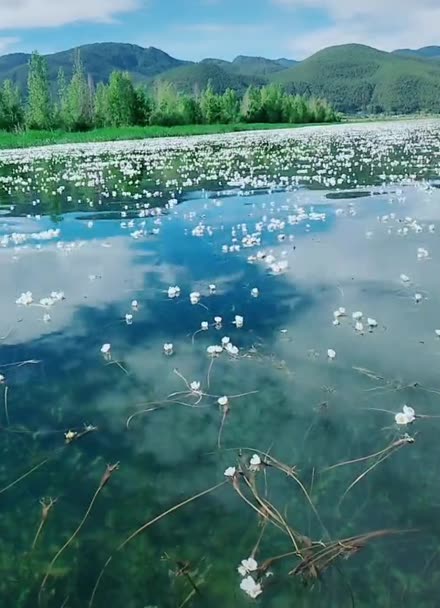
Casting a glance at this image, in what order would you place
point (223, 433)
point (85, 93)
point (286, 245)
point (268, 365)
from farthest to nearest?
point (85, 93)
point (286, 245)
point (268, 365)
point (223, 433)

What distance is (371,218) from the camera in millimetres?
12734

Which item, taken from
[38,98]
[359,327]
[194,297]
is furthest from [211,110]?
[359,327]

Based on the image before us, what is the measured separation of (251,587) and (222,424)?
1.75 metres

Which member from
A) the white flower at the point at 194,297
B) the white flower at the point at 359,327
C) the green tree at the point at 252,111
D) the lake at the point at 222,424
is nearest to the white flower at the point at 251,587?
the lake at the point at 222,424

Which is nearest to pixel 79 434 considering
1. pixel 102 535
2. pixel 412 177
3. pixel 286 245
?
pixel 102 535

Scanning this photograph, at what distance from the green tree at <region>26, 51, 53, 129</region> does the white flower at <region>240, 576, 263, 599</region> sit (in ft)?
271

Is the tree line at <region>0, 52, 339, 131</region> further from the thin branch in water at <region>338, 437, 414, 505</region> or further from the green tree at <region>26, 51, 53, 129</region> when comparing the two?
the thin branch in water at <region>338, 437, 414, 505</region>

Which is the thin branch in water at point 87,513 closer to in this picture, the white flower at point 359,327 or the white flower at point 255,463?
the white flower at point 255,463

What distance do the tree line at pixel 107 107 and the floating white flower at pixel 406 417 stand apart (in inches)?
2996

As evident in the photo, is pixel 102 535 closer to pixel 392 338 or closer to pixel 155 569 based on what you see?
pixel 155 569

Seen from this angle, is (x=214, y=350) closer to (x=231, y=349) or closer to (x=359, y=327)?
(x=231, y=349)

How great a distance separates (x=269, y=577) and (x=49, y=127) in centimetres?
8290

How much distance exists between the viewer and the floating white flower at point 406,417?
4.54 m

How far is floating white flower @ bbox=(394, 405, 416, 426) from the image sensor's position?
4.54m
